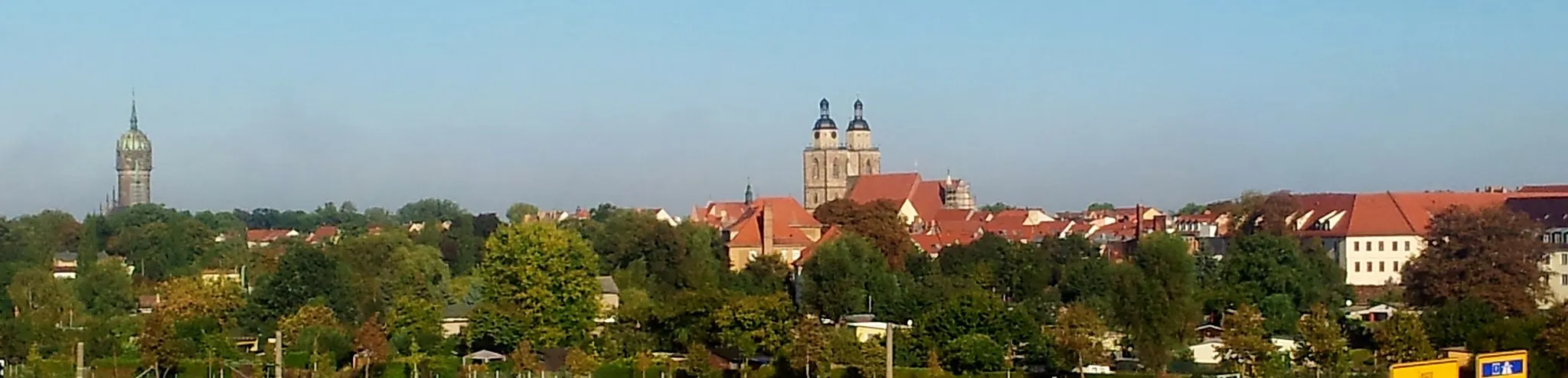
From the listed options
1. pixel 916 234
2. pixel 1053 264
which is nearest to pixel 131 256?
pixel 916 234

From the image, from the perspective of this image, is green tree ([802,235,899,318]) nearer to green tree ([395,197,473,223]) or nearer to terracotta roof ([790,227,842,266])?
terracotta roof ([790,227,842,266])

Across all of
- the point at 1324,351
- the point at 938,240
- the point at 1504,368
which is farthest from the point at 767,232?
the point at 1504,368

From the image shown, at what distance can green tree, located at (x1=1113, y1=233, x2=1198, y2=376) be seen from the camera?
35594 mm

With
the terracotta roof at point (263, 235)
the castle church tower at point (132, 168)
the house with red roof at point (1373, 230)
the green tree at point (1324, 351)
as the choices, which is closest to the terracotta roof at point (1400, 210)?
the house with red roof at point (1373, 230)

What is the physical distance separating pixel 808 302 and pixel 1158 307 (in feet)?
60.9

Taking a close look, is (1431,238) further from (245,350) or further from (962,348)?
(245,350)

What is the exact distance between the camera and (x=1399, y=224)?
230 ft

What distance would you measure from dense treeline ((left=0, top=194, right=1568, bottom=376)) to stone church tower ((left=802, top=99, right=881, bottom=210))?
40.9 meters

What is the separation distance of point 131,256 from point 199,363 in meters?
45.8

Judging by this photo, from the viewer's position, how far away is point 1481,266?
163ft

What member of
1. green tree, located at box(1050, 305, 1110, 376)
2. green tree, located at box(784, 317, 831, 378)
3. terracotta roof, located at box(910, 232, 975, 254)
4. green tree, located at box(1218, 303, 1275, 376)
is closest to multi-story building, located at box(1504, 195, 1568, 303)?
terracotta roof, located at box(910, 232, 975, 254)

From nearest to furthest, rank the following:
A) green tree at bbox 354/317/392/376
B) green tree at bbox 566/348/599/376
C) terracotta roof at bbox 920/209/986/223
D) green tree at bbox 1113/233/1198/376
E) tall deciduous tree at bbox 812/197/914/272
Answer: green tree at bbox 1113/233/1198/376 → green tree at bbox 566/348/599/376 → green tree at bbox 354/317/392/376 → tall deciduous tree at bbox 812/197/914/272 → terracotta roof at bbox 920/209/986/223

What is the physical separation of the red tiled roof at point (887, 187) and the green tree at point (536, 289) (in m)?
49.6

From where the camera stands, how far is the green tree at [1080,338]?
1426 inches
